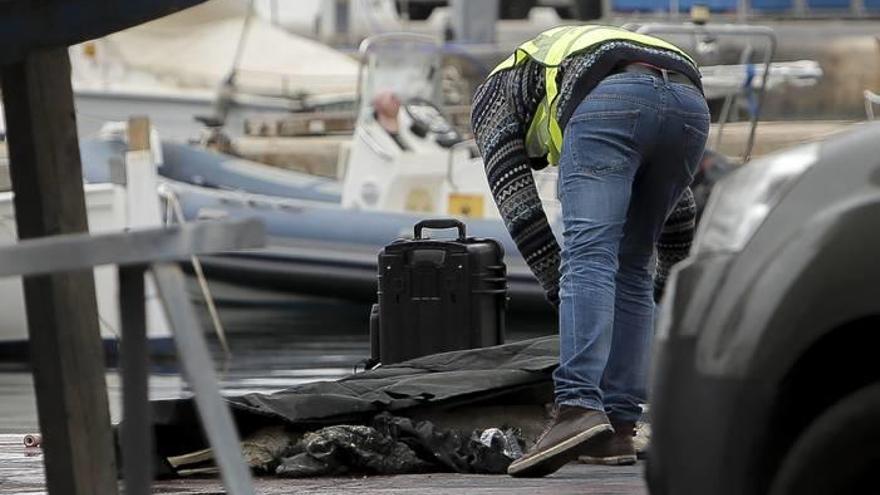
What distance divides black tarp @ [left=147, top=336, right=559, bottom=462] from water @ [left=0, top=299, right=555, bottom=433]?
362 centimetres

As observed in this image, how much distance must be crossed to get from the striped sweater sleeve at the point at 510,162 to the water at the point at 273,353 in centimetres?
393

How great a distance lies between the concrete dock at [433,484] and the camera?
5.85 meters

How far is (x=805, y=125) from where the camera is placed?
75.5 feet

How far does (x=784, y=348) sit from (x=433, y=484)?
2375mm

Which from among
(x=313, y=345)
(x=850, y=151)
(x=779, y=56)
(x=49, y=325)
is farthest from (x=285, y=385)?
(x=779, y=56)

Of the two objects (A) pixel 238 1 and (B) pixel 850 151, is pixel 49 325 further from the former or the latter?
(A) pixel 238 1

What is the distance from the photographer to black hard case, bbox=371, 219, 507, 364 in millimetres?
7246

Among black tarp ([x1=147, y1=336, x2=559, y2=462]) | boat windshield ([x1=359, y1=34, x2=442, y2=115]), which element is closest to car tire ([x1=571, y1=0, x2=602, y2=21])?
boat windshield ([x1=359, y1=34, x2=442, y2=115])

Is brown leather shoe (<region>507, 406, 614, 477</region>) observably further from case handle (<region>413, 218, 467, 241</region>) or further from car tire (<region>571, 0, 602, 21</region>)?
car tire (<region>571, 0, 602, 21</region>)

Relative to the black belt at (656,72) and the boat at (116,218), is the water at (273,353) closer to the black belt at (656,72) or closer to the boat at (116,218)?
the boat at (116,218)

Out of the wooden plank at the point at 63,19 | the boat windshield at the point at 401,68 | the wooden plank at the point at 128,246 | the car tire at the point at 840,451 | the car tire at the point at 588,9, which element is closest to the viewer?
the wooden plank at the point at 128,246

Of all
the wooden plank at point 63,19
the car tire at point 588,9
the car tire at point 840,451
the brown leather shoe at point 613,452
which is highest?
the wooden plank at point 63,19

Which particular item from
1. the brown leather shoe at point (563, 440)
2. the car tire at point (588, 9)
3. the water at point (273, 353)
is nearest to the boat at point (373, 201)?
the water at point (273, 353)

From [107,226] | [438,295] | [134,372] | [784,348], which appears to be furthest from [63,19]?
[107,226]
